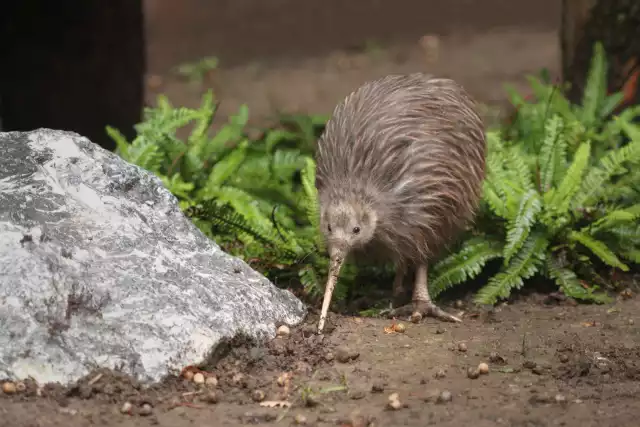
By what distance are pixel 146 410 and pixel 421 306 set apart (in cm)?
220

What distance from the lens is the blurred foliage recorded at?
238 inches

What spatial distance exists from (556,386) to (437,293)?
1.64 metres

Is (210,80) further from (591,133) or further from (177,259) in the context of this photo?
(177,259)

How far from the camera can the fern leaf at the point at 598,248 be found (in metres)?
5.93

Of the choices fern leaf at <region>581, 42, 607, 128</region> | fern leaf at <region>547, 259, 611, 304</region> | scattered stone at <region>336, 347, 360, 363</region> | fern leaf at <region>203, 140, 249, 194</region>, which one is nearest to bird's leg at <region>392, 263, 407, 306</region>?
fern leaf at <region>547, 259, 611, 304</region>

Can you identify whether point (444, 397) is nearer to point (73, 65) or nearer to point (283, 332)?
point (283, 332)

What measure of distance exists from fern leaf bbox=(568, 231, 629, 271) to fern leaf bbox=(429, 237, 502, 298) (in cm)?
49

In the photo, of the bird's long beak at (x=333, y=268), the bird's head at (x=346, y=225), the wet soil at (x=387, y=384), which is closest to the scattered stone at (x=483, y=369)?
the wet soil at (x=387, y=384)

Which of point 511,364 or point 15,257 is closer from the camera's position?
point 15,257

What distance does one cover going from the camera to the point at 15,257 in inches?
171

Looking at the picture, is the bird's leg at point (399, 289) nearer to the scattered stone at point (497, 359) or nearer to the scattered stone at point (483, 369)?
the scattered stone at point (497, 359)

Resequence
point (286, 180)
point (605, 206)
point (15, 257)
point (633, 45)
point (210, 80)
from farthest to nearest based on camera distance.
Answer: point (210, 80) → point (633, 45) → point (286, 180) → point (605, 206) → point (15, 257)

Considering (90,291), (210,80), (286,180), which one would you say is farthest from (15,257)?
(210,80)

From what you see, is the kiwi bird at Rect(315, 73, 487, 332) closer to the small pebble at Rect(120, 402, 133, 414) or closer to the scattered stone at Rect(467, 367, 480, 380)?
the scattered stone at Rect(467, 367, 480, 380)
